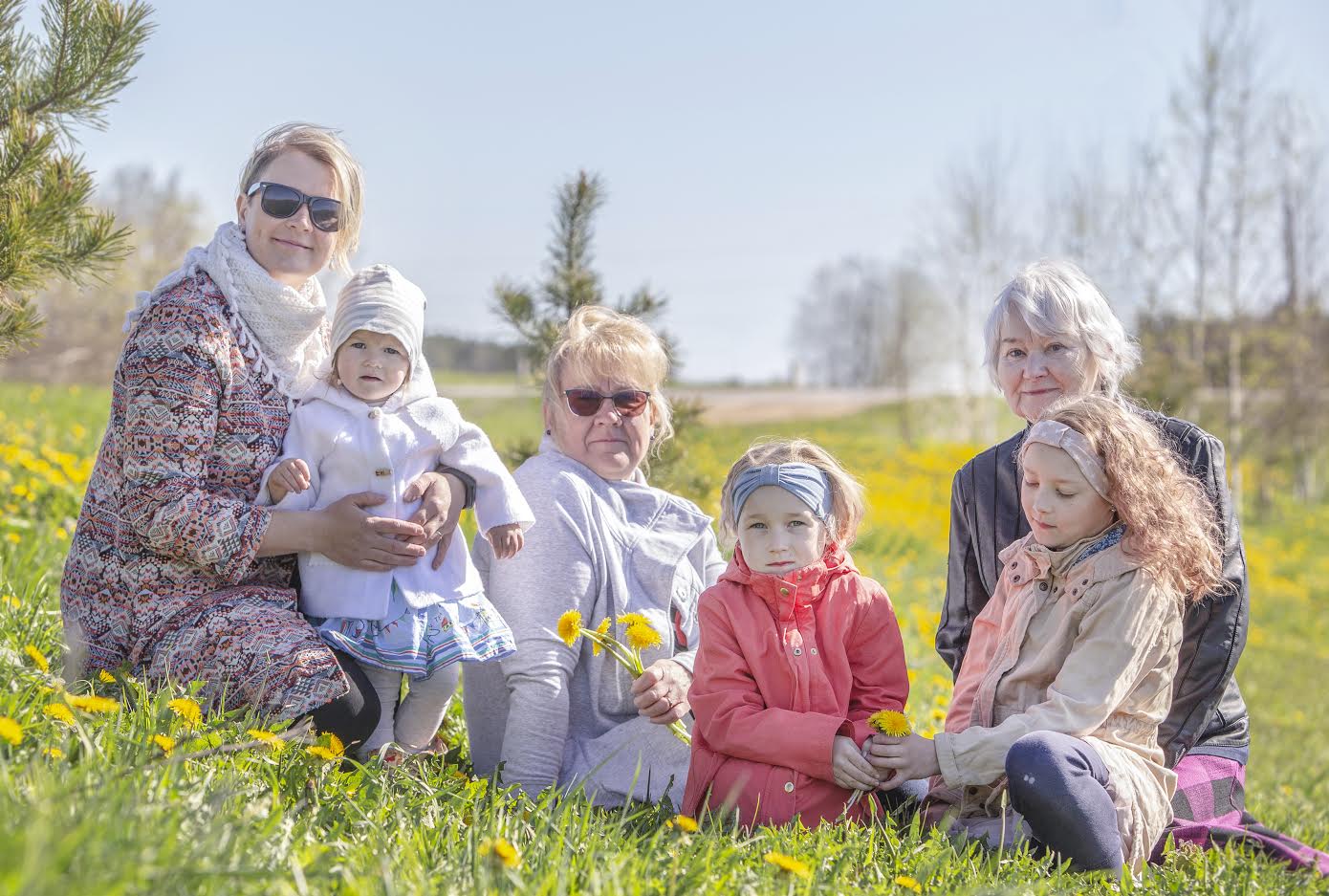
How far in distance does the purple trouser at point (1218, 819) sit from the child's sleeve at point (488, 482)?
1.97 m

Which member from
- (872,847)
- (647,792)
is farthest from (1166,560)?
(647,792)

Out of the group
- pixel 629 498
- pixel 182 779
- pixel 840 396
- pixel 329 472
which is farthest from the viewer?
pixel 840 396

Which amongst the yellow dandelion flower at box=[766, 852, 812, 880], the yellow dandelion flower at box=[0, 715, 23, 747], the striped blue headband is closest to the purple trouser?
the striped blue headband

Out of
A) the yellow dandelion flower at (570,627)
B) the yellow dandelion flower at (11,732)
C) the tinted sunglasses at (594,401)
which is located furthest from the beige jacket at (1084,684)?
the yellow dandelion flower at (11,732)

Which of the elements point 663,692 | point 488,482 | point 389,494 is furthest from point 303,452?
point 663,692

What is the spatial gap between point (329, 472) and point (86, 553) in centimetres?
65

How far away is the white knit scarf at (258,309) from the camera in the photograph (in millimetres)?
3068

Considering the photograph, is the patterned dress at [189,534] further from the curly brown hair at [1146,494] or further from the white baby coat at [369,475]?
the curly brown hair at [1146,494]

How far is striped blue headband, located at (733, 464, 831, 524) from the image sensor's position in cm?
299

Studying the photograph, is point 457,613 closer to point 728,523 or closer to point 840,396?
point 728,523

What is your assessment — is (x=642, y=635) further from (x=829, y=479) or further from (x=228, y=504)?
(x=228, y=504)

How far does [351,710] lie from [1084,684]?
1810mm

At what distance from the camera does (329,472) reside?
308 cm

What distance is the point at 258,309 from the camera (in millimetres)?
3088
